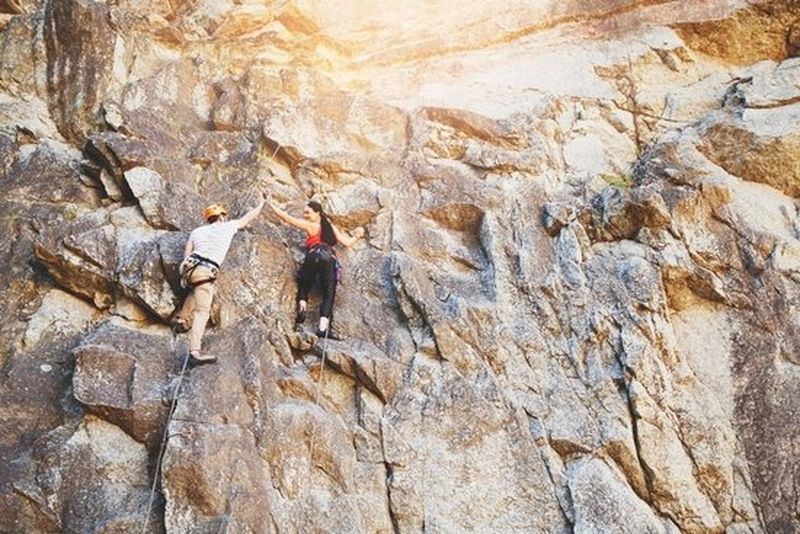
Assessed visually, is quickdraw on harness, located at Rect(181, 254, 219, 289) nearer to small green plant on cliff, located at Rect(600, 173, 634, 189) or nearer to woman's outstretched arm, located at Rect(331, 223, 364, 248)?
woman's outstretched arm, located at Rect(331, 223, 364, 248)

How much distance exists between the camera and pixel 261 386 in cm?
962

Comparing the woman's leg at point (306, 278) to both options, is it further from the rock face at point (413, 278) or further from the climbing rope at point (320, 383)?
the climbing rope at point (320, 383)

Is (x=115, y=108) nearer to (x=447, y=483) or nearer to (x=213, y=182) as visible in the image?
(x=213, y=182)

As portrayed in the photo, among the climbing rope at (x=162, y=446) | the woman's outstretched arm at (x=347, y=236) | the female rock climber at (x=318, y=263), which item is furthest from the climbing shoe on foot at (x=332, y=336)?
the climbing rope at (x=162, y=446)

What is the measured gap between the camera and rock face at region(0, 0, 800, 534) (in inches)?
366

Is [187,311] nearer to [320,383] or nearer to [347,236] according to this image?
[320,383]

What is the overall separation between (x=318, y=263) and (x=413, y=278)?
68.5 inches

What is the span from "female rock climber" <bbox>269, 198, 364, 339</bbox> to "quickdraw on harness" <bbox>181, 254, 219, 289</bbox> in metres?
1.67

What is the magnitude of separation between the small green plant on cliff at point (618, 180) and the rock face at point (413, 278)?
0.42 ft

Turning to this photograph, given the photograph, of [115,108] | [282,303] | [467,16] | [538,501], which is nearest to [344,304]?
[282,303]

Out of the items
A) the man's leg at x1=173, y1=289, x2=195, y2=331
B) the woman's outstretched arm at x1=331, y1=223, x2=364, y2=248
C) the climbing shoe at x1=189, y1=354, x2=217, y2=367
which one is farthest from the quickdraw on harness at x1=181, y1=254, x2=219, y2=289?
the woman's outstretched arm at x1=331, y1=223, x2=364, y2=248

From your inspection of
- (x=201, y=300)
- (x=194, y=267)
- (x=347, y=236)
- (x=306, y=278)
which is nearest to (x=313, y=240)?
(x=306, y=278)

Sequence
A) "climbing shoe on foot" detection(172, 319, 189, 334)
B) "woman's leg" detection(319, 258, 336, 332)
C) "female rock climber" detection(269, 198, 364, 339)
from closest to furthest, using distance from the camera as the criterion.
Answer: "climbing shoe on foot" detection(172, 319, 189, 334), "woman's leg" detection(319, 258, 336, 332), "female rock climber" detection(269, 198, 364, 339)

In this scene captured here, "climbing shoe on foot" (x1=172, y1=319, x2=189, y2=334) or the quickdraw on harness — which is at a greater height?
the quickdraw on harness
